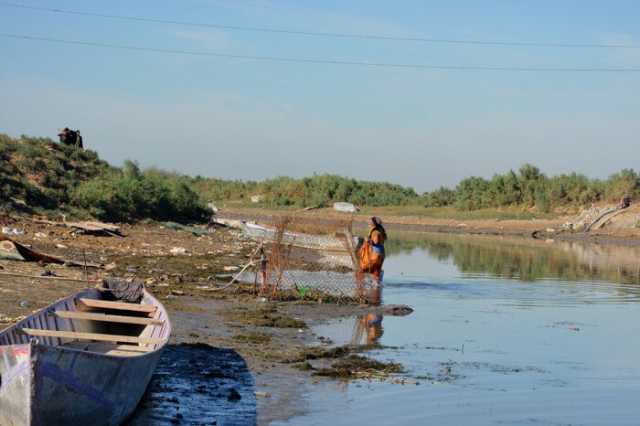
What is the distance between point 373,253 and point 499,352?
5.88m

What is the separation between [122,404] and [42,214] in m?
21.7

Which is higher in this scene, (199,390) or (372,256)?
(372,256)

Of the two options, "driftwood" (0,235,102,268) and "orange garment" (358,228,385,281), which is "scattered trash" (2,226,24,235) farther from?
"orange garment" (358,228,385,281)

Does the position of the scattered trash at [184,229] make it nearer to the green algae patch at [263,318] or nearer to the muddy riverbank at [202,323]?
the muddy riverbank at [202,323]

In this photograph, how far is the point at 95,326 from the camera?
42.7 ft

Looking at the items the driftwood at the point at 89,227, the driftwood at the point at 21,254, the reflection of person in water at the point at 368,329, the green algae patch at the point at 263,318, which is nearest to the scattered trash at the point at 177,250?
the driftwood at the point at 89,227

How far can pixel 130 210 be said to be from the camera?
3525 centimetres

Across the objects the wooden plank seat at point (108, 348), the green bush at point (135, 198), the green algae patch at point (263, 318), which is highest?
the green bush at point (135, 198)

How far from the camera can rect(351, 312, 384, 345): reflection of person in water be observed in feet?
51.7

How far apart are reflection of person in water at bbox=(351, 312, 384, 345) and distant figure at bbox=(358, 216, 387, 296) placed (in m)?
1.93

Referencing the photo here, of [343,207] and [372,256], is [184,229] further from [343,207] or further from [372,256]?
[343,207]

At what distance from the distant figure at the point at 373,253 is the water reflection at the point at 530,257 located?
964 cm

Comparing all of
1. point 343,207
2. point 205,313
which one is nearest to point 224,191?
point 343,207

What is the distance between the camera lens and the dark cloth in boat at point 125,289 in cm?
1411
